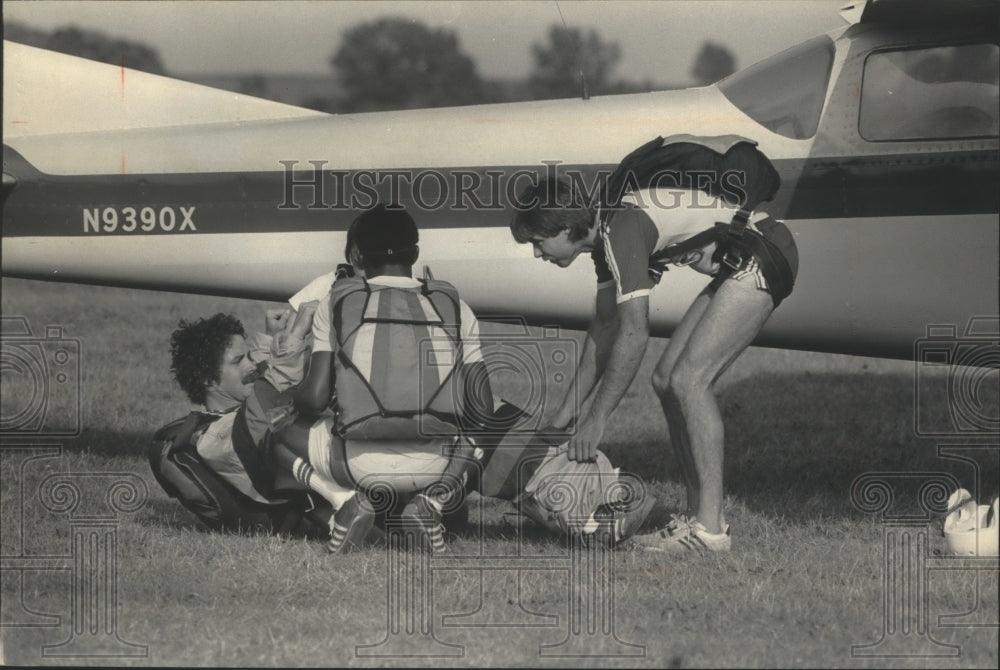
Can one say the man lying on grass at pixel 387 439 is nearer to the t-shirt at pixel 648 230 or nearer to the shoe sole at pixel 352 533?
the shoe sole at pixel 352 533

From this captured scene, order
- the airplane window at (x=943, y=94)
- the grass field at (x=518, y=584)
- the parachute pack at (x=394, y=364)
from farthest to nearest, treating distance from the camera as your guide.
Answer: the airplane window at (x=943, y=94) < the parachute pack at (x=394, y=364) < the grass field at (x=518, y=584)

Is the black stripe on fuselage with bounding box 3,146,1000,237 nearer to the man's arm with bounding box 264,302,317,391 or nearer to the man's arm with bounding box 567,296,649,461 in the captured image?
the man's arm with bounding box 264,302,317,391

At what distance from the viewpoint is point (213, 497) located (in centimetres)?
491

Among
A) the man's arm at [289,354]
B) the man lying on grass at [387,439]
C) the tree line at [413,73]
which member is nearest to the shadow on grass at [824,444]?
the man lying on grass at [387,439]

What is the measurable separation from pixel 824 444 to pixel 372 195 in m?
3.34

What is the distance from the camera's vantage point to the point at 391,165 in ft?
19.0

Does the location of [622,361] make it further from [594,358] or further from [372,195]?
[372,195]

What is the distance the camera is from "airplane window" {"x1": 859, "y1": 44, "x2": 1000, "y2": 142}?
17.3 feet

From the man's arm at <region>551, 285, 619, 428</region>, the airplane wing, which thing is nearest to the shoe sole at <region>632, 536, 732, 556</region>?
the man's arm at <region>551, 285, 619, 428</region>

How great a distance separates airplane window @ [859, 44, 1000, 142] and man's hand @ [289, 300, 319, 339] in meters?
2.56

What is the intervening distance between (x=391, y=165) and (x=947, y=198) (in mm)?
2538

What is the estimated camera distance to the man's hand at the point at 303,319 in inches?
197

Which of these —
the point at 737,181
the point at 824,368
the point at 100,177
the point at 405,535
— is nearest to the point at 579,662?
the point at 405,535

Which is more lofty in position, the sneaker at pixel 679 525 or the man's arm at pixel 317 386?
the man's arm at pixel 317 386
